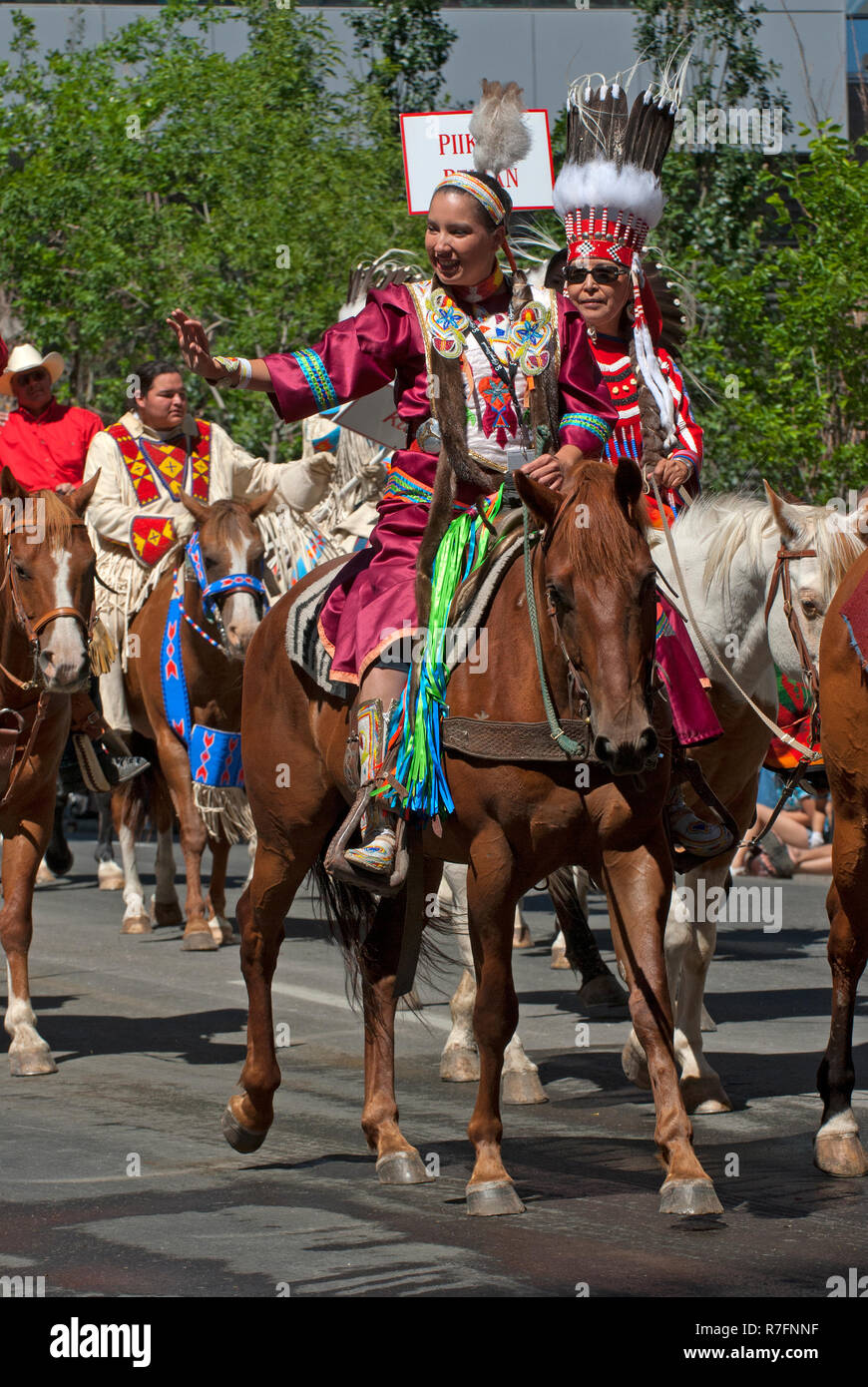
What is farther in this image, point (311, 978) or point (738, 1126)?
point (311, 978)

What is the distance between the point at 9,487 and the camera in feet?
27.1

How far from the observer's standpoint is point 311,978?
10984 millimetres

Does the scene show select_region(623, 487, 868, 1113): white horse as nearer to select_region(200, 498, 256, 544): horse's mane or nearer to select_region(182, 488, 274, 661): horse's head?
select_region(182, 488, 274, 661): horse's head

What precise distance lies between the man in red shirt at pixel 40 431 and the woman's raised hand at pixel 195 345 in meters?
5.50

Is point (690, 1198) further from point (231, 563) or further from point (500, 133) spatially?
point (231, 563)

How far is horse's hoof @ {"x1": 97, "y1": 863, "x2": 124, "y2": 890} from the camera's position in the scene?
49.9 feet

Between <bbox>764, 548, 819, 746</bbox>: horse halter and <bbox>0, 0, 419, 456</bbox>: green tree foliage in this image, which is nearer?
<bbox>764, 548, 819, 746</bbox>: horse halter

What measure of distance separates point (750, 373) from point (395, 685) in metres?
12.0

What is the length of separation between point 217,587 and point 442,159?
14.1 ft

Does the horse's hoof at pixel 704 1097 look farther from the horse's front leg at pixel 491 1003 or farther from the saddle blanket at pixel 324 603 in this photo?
Answer: the saddle blanket at pixel 324 603

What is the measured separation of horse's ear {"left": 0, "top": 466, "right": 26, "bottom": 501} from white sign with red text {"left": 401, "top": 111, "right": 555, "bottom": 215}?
518 cm

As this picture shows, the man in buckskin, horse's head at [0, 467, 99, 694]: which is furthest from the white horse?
the man in buckskin
